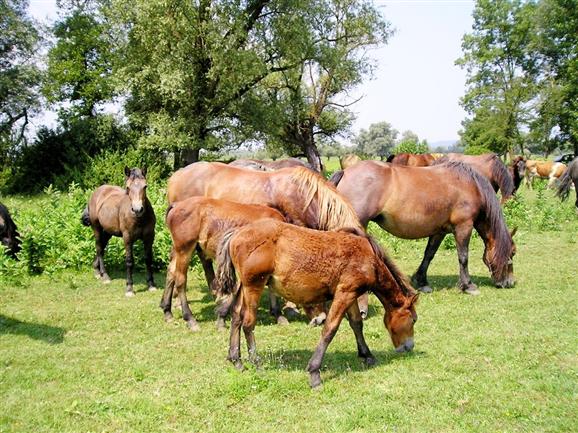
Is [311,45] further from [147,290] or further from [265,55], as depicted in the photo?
[147,290]

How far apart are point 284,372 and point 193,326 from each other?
204 centimetres

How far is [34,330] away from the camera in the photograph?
22.5ft

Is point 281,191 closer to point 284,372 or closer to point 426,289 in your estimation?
point 284,372

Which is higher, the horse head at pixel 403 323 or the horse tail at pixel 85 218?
the horse tail at pixel 85 218

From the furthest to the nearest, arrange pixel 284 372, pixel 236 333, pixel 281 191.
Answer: pixel 281 191
pixel 236 333
pixel 284 372

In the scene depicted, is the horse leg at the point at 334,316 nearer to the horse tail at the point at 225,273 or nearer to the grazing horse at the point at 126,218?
the horse tail at the point at 225,273

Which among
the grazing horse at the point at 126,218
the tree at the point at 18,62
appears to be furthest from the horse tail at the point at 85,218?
the tree at the point at 18,62

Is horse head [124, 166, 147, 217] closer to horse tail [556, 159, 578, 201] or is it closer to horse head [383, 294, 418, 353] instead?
horse head [383, 294, 418, 353]

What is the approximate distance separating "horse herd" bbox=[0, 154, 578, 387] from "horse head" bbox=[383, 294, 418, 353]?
1cm

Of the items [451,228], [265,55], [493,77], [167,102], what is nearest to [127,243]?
[451,228]

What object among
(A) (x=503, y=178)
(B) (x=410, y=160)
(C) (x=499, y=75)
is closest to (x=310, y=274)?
(A) (x=503, y=178)

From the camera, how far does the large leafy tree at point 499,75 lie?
1763 inches

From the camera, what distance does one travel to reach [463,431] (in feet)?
13.4

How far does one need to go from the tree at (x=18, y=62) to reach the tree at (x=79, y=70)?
166 centimetres
